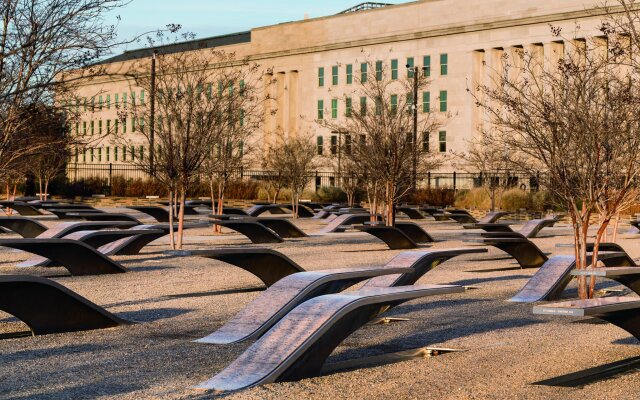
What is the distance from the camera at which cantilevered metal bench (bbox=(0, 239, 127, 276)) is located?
15369mm

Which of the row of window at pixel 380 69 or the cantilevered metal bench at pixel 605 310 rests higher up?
the row of window at pixel 380 69

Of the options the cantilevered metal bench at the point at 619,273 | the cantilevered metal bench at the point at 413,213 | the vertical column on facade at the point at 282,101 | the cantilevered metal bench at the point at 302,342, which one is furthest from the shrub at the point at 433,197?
the cantilevered metal bench at the point at 302,342

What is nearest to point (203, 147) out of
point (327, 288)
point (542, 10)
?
point (327, 288)

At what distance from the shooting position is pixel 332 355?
9.89m

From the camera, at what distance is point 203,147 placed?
2147cm

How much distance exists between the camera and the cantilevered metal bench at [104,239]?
1794 centimetres

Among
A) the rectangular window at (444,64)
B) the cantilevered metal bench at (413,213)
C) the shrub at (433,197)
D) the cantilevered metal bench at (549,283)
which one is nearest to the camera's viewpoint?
the cantilevered metal bench at (549,283)

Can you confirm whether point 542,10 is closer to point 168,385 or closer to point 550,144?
point 550,144

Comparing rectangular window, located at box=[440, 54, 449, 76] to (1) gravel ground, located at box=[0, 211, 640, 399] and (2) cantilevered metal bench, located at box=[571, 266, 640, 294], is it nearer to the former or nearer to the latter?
(1) gravel ground, located at box=[0, 211, 640, 399]

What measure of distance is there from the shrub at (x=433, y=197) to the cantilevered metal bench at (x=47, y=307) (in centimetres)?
4058

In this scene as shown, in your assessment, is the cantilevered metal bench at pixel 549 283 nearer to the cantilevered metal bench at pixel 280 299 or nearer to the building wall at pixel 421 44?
the cantilevered metal bench at pixel 280 299

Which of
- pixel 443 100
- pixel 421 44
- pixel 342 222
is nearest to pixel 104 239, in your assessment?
pixel 342 222

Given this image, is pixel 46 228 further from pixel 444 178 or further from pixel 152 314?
pixel 444 178

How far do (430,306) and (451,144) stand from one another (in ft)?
192
